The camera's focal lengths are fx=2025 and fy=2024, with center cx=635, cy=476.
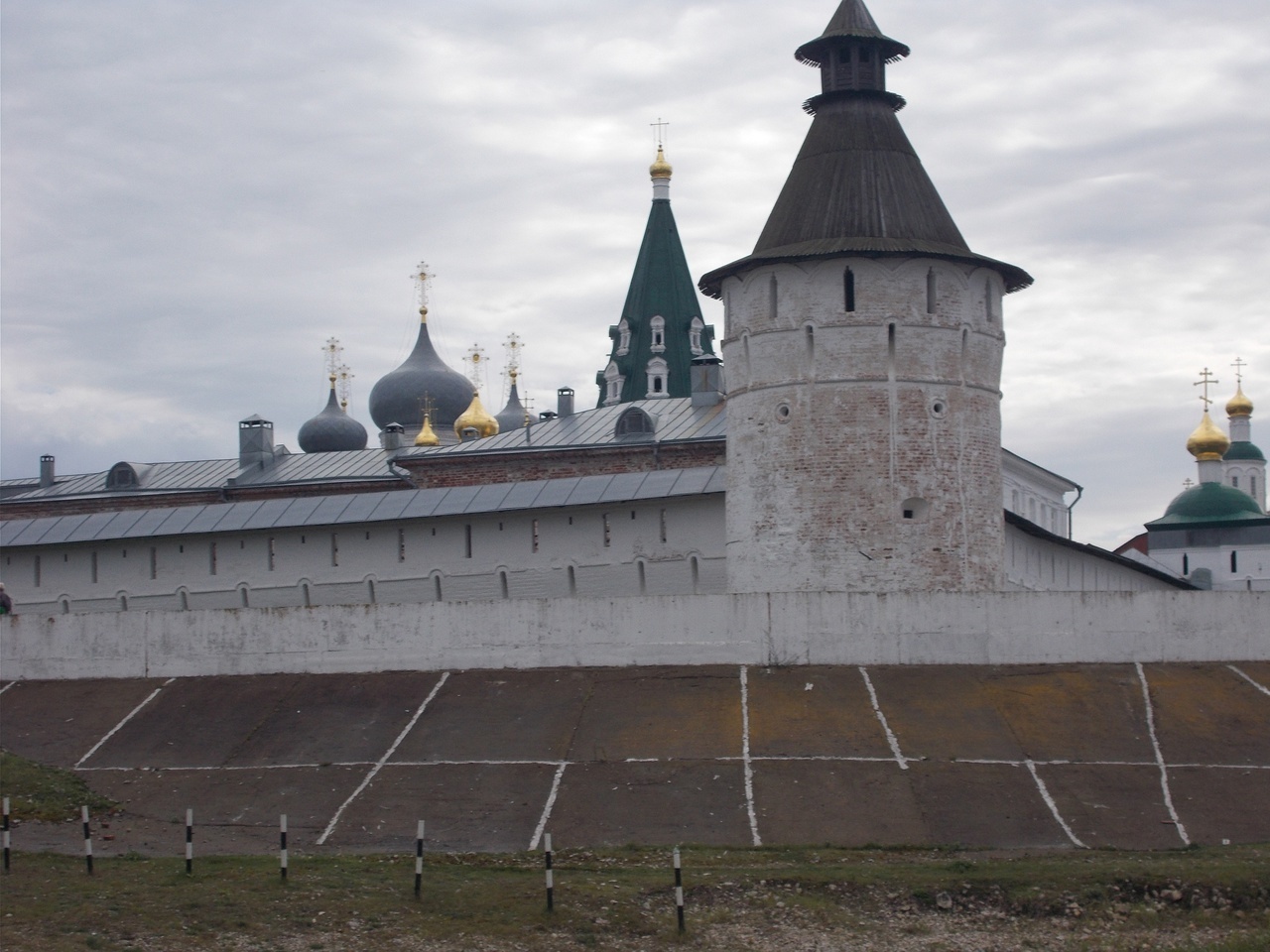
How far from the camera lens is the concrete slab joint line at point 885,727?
21844mm

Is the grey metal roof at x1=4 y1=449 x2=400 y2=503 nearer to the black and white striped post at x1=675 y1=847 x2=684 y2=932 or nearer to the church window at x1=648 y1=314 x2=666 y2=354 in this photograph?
the church window at x1=648 y1=314 x2=666 y2=354

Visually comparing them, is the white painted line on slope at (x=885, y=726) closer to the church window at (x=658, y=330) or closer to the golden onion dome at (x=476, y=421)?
the golden onion dome at (x=476, y=421)

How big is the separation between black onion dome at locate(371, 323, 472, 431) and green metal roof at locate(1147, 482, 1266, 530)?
20281 mm

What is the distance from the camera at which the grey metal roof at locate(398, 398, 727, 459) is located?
38.6 m

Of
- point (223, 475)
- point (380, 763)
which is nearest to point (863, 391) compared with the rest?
point (380, 763)

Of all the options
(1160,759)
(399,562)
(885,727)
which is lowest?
(1160,759)

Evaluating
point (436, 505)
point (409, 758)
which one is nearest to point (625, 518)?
point (436, 505)

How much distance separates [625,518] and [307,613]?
6937 mm

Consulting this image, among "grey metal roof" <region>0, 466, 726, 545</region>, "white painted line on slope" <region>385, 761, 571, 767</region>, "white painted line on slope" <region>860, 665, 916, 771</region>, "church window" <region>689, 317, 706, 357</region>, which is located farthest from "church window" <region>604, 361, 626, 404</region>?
"white painted line on slope" <region>385, 761, 571, 767</region>

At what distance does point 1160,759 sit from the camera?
22.1m

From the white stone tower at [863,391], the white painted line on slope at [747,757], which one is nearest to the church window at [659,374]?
the white stone tower at [863,391]

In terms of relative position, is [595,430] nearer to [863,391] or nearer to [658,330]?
[863,391]

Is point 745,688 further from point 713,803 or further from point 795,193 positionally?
point 795,193

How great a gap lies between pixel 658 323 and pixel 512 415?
30.7 feet
